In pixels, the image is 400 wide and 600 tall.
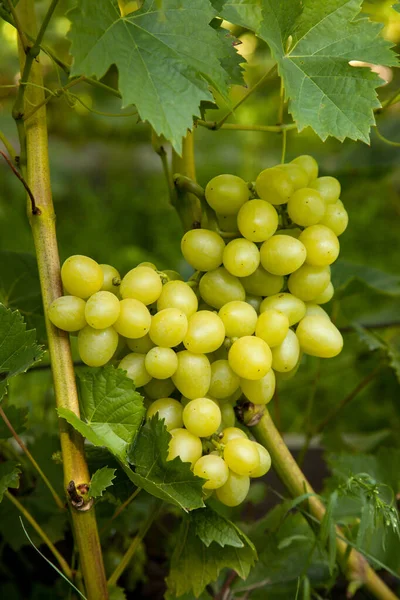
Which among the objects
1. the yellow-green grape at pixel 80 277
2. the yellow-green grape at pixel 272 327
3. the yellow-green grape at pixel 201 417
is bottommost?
the yellow-green grape at pixel 201 417

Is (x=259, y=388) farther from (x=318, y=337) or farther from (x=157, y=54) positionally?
(x=157, y=54)

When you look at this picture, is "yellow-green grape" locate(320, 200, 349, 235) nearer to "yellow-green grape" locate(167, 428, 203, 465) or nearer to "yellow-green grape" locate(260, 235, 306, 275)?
"yellow-green grape" locate(260, 235, 306, 275)

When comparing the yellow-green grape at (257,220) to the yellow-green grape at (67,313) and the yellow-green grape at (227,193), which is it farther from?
the yellow-green grape at (67,313)

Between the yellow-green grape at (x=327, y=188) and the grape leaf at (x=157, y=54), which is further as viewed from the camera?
the yellow-green grape at (x=327, y=188)

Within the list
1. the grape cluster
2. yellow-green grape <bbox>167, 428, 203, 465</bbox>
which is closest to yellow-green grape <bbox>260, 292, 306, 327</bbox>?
the grape cluster

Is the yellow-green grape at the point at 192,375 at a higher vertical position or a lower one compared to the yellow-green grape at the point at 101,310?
lower

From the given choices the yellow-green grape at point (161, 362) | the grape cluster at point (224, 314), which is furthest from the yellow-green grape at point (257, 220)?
the yellow-green grape at point (161, 362)

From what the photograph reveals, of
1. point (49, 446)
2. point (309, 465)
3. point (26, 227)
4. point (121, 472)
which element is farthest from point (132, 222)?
point (121, 472)
